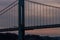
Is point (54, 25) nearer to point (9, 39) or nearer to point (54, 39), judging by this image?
point (54, 39)

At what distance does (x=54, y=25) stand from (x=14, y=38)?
1253 mm

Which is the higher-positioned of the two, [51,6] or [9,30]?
[51,6]

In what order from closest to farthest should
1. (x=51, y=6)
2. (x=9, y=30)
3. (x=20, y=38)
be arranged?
(x=20, y=38)
(x=9, y=30)
(x=51, y=6)

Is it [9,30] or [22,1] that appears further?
[9,30]

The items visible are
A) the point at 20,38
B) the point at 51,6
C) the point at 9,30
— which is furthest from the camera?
the point at 51,6

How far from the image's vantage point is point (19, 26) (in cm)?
682

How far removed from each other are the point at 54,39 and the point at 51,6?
183 cm

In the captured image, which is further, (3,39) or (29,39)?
(3,39)

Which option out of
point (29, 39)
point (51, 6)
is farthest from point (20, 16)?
point (51, 6)

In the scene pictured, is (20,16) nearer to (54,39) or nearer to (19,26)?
(19,26)

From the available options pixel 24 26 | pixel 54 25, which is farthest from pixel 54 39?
pixel 24 26

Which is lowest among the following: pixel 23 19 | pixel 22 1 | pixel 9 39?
pixel 9 39

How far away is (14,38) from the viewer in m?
7.64

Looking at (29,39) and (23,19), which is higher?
(23,19)
